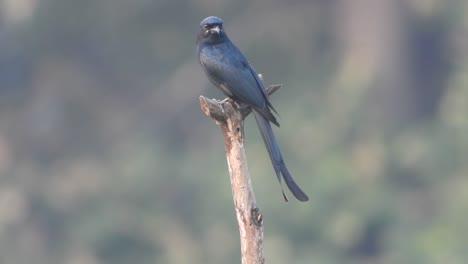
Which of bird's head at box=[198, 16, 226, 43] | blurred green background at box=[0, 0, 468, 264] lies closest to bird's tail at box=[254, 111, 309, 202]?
bird's head at box=[198, 16, 226, 43]

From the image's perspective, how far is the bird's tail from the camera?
7.61 metres

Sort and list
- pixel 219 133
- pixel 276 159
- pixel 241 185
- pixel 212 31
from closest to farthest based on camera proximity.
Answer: pixel 241 185 < pixel 276 159 < pixel 212 31 < pixel 219 133

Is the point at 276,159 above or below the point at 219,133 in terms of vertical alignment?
below

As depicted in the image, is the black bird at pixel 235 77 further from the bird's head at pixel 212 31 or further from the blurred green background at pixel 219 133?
the blurred green background at pixel 219 133

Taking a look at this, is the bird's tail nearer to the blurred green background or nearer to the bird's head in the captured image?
the bird's head

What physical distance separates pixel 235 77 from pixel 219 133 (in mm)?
10107

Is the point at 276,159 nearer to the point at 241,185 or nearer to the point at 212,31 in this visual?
the point at 241,185

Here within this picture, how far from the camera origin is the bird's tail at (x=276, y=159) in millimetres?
7609

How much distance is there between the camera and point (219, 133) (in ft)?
60.3

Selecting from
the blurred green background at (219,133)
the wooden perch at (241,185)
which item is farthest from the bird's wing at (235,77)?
the blurred green background at (219,133)

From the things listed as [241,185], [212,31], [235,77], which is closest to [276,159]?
[241,185]

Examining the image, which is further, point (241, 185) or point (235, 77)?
point (235, 77)

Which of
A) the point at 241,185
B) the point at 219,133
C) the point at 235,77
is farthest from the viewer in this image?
the point at 219,133

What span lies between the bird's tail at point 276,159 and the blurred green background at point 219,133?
312 inches
